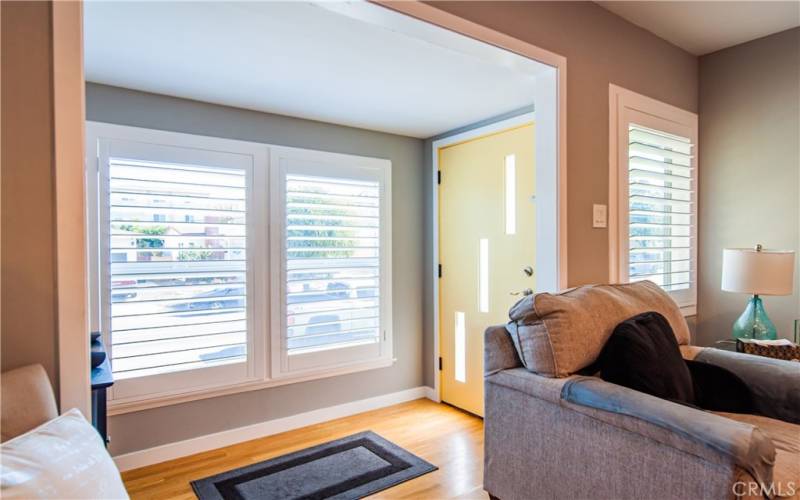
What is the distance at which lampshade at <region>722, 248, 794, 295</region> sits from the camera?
7.60ft

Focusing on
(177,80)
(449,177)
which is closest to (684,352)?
(449,177)

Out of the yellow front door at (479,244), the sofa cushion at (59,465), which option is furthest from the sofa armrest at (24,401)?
the yellow front door at (479,244)

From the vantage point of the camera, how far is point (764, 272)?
233cm

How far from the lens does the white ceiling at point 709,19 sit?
7.63ft

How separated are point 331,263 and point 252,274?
0.60 metres

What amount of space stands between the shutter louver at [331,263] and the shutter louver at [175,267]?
0.36m

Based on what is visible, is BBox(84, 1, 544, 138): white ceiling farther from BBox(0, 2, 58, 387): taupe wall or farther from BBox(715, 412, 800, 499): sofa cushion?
BBox(715, 412, 800, 499): sofa cushion

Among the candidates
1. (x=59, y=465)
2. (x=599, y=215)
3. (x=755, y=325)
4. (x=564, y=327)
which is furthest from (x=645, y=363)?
(x=59, y=465)

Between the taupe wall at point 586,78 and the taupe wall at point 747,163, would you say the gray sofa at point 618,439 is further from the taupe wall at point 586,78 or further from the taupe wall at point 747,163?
the taupe wall at point 747,163

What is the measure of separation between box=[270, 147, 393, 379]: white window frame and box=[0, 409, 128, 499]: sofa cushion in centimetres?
220

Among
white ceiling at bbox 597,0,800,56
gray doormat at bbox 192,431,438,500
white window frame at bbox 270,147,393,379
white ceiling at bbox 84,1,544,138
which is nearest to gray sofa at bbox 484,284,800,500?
gray doormat at bbox 192,431,438,500

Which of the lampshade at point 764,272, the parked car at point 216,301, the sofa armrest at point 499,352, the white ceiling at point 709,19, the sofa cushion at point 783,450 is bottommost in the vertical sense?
the sofa cushion at point 783,450

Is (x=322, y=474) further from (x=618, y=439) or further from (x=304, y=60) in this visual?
(x=304, y=60)

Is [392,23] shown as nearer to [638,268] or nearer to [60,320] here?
[60,320]
